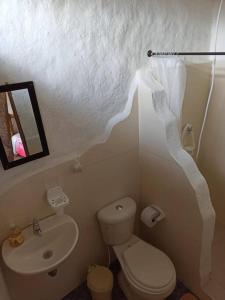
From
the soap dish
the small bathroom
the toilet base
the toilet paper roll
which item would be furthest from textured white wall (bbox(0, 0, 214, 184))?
the toilet base

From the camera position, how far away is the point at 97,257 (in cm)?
208

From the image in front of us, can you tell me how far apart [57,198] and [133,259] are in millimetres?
778

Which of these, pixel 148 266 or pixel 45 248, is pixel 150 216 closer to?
pixel 148 266

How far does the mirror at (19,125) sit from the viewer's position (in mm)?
1261

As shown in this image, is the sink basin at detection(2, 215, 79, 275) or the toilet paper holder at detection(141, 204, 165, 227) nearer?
the sink basin at detection(2, 215, 79, 275)

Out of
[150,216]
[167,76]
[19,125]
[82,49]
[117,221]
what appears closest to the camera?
[19,125]

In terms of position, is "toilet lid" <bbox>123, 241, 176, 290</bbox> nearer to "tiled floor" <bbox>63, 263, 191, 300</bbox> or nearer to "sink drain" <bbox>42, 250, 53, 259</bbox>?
"tiled floor" <bbox>63, 263, 191, 300</bbox>

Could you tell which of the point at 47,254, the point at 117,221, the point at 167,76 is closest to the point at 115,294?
the point at 117,221

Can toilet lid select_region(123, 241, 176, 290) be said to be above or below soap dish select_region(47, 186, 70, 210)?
below

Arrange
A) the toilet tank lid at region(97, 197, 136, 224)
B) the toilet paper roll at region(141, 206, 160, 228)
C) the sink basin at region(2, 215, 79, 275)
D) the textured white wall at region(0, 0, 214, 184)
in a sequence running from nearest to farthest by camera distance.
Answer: the textured white wall at region(0, 0, 214, 184), the sink basin at region(2, 215, 79, 275), the toilet tank lid at region(97, 197, 136, 224), the toilet paper roll at region(141, 206, 160, 228)

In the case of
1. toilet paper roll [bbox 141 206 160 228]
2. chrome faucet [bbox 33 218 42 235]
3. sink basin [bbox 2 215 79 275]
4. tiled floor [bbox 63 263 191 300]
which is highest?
chrome faucet [bbox 33 218 42 235]

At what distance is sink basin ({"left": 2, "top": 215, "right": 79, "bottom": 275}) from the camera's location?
1.37 m

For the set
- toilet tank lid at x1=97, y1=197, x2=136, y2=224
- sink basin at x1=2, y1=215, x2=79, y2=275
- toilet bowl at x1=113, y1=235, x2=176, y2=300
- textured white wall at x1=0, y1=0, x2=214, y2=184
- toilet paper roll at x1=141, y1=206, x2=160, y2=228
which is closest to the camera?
textured white wall at x1=0, y1=0, x2=214, y2=184

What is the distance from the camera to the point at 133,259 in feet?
5.93
